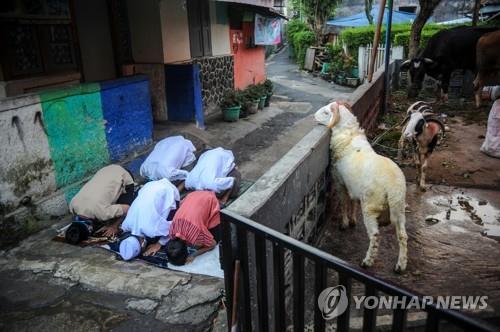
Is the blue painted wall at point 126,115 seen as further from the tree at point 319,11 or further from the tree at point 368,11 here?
the tree at point 319,11

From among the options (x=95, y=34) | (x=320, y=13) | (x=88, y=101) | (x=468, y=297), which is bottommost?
(x=468, y=297)

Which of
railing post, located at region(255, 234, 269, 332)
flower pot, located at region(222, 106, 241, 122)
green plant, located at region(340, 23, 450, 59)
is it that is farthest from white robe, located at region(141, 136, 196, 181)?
green plant, located at region(340, 23, 450, 59)

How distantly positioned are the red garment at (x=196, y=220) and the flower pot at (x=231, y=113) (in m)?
6.63

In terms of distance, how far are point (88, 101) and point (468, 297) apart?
530 cm

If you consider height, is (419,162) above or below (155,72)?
below

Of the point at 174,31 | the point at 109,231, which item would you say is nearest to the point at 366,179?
the point at 109,231

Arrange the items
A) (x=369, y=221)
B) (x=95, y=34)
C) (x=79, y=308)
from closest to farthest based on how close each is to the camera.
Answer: (x=79, y=308), (x=369, y=221), (x=95, y=34)

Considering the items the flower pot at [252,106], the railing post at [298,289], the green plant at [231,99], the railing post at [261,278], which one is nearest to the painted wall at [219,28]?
the green plant at [231,99]

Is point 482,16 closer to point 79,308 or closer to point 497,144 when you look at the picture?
point 497,144

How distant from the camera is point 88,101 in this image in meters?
5.59

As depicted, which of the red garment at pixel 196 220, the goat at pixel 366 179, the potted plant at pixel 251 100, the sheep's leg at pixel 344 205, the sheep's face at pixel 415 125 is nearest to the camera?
the goat at pixel 366 179

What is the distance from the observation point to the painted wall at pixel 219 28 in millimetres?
11352

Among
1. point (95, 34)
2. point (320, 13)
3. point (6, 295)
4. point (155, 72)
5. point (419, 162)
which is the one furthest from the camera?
point (320, 13)

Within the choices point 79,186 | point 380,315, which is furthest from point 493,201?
point 79,186
